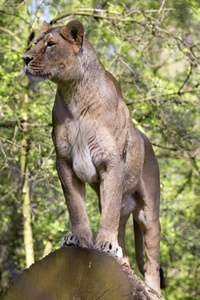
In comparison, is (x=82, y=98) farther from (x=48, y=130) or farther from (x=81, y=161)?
(x=48, y=130)

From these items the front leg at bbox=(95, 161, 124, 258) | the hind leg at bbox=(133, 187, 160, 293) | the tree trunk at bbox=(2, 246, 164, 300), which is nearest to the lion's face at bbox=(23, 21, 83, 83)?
the front leg at bbox=(95, 161, 124, 258)

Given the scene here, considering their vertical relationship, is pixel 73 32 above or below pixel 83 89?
above

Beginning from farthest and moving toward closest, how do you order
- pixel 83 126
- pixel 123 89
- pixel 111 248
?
pixel 123 89, pixel 83 126, pixel 111 248

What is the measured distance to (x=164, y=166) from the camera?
11.0 meters

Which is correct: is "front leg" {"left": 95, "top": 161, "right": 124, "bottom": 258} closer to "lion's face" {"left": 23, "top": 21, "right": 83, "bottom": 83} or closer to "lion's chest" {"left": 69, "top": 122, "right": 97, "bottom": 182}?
"lion's chest" {"left": 69, "top": 122, "right": 97, "bottom": 182}

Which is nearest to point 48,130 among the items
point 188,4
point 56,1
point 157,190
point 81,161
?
point 56,1

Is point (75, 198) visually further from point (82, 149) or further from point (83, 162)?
point (82, 149)

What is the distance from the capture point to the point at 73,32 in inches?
175

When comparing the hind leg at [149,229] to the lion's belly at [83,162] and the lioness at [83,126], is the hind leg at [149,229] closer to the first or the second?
the lioness at [83,126]

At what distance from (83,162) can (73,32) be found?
1.11 m

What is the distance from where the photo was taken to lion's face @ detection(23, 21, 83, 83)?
4.38 m

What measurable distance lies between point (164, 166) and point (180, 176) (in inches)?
73.5

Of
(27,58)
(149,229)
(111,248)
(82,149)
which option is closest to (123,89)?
(149,229)

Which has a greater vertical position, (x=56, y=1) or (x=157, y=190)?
(x=56, y=1)
